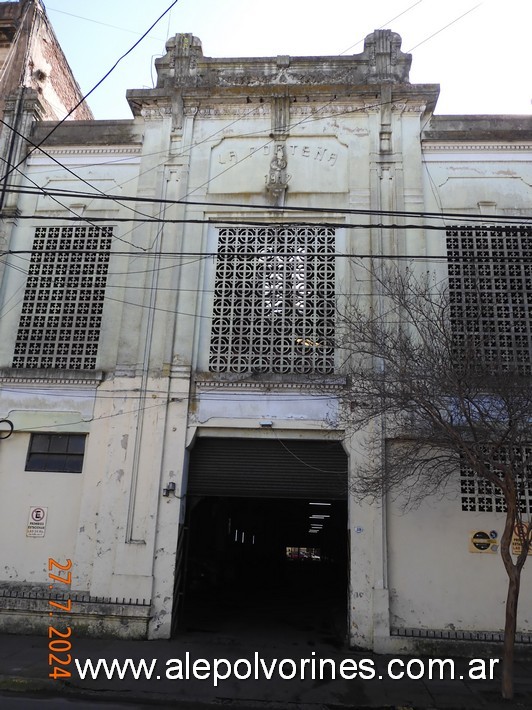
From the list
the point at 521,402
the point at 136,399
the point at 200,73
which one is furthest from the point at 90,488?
the point at 200,73

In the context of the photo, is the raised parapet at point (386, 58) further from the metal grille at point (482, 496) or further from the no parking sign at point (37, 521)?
the no parking sign at point (37, 521)

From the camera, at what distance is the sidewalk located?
7.83 metres

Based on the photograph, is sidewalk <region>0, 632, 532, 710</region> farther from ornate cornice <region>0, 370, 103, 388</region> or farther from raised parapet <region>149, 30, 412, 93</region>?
raised parapet <region>149, 30, 412, 93</region>

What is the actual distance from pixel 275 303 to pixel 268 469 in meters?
3.50

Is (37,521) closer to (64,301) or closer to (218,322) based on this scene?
(64,301)

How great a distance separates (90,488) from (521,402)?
26.6 ft

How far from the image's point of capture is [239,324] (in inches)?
481

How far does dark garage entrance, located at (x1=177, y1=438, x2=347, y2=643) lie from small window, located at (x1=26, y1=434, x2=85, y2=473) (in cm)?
240

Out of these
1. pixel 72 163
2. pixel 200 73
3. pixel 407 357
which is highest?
pixel 200 73

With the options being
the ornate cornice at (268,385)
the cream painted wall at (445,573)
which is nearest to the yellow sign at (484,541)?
the cream painted wall at (445,573)

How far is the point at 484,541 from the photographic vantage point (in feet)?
35.1

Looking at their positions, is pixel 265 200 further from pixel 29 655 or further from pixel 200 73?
pixel 29 655

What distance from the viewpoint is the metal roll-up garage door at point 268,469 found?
452 inches

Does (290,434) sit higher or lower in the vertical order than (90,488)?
higher
